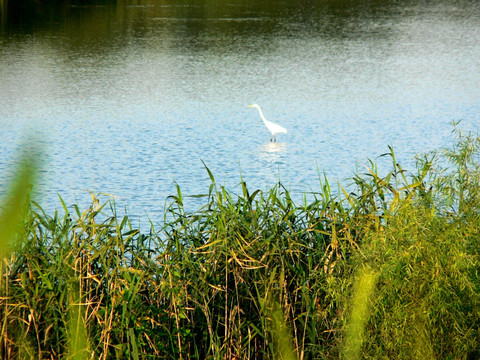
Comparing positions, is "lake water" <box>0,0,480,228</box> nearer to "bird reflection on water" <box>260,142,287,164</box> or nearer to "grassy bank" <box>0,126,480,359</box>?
"bird reflection on water" <box>260,142,287,164</box>

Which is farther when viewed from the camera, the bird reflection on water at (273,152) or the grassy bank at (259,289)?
the bird reflection on water at (273,152)

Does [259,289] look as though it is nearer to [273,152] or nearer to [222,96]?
[273,152]

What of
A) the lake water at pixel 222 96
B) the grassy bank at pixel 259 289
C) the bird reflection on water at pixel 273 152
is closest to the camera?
the grassy bank at pixel 259 289

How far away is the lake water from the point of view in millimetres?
9781

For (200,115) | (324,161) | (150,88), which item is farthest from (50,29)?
(324,161)

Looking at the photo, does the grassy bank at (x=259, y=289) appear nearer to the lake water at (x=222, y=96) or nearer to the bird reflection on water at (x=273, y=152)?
the lake water at (x=222, y=96)

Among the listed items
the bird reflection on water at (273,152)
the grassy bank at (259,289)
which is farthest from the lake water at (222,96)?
the grassy bank at (259,289)

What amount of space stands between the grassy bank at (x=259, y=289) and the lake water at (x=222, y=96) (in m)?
0.86

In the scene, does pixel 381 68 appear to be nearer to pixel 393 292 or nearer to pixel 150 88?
pixel 150 88

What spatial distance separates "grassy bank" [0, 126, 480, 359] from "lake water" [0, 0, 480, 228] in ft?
2.83

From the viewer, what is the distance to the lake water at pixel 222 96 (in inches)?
385

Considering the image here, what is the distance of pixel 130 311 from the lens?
144 inches

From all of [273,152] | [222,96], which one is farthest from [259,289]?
[222,96]

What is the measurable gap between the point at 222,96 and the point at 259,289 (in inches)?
445
